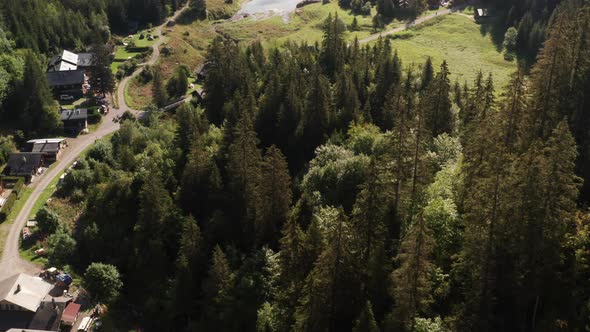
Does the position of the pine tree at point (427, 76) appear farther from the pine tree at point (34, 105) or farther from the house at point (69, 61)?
the house at point (69, 61)

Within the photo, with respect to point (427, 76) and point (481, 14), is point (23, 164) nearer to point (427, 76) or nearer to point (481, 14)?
point (427, 76)

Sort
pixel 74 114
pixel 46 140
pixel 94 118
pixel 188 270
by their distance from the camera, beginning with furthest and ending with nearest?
pixel 94 118
pixel 74 114
pixel 46 140
pixel 188 270

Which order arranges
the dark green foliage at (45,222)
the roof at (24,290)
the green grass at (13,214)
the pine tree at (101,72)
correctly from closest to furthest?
1. the roof at (24,290)
2. the green grass at (13,214)
3. the dark green foliage at (45,222)
4. the pine tree at (101,72)

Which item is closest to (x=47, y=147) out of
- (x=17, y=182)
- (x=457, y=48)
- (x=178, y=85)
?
(x=17, y=182)

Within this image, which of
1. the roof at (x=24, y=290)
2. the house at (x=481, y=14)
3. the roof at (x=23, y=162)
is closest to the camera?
the roof at (x=24, y=290)

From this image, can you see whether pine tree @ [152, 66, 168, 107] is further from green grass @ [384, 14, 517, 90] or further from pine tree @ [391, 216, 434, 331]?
pine tree @ [391, 216, 434, 331]

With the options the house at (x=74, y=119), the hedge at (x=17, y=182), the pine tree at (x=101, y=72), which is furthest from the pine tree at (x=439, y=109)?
the pine tree at (x=101, y=72)

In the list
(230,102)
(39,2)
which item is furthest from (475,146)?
(39,2)
